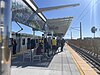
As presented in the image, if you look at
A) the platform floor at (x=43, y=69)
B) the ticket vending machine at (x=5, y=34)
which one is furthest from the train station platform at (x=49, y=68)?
the ticket vending machine at (x=5, y=34)

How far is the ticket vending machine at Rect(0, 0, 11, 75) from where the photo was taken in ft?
10.9

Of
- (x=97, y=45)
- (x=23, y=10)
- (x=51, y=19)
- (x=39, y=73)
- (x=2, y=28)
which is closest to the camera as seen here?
(x=2, y=28)

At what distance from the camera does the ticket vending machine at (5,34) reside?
130 inches

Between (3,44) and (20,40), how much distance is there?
61.2 feet

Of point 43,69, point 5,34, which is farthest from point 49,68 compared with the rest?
point 5,34

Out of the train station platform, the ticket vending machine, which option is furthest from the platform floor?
the ticket vending machine

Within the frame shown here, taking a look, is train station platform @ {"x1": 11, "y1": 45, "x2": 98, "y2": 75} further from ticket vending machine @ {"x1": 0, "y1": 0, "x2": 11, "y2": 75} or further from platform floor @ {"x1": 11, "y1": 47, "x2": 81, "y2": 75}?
ticket vending machine @ {"x1": 0, "y1": 0, "x2": 11, "y2": 75}

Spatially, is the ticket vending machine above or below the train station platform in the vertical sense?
above

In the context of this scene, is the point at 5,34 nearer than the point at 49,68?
Yes

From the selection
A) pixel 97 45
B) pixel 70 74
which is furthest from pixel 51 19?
pixel 70 74

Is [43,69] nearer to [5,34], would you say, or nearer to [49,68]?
[49,68]

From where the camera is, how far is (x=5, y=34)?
3385 millimetres

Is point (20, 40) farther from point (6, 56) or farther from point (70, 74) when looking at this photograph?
point (6, 56)

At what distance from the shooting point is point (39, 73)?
897 centimetres
